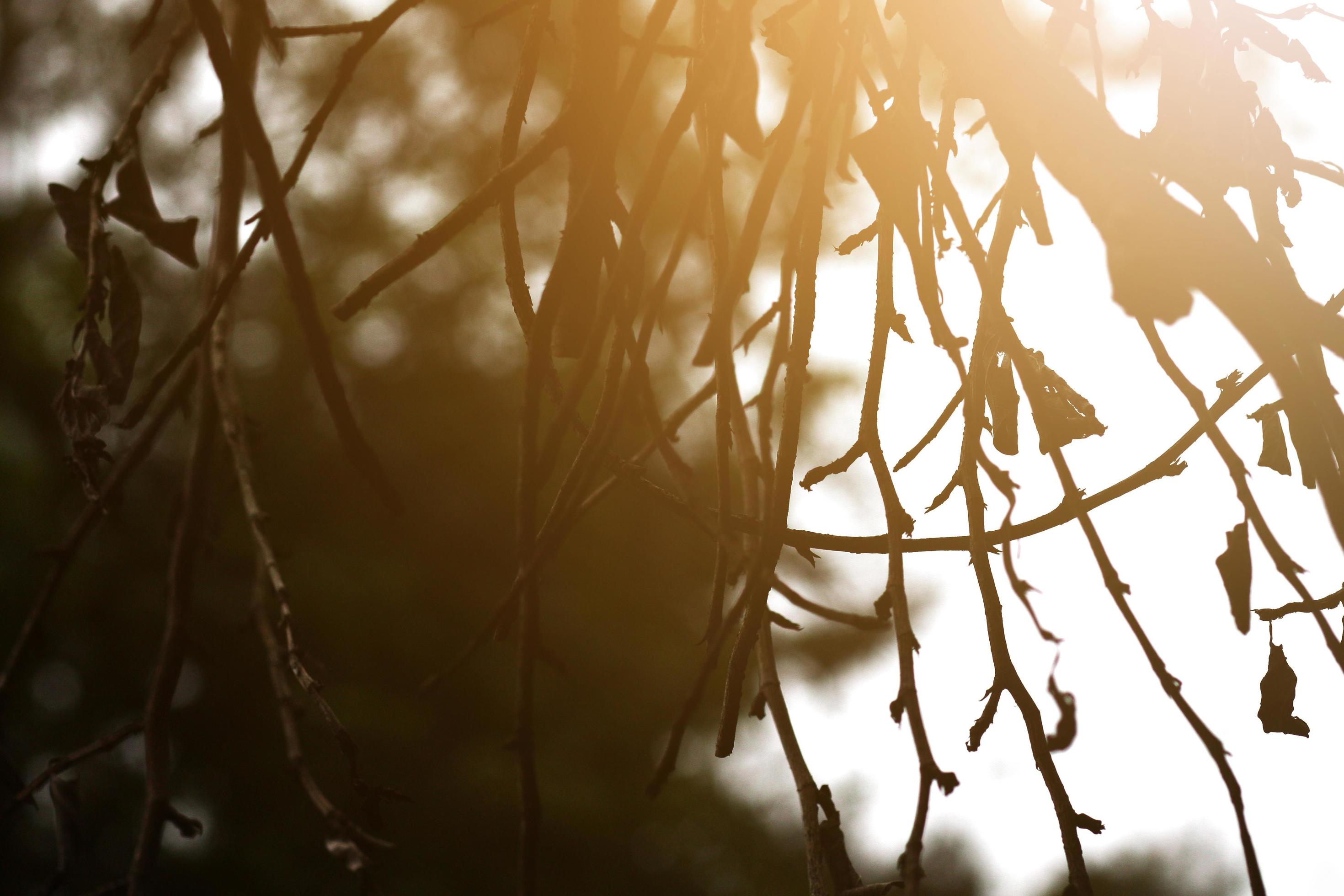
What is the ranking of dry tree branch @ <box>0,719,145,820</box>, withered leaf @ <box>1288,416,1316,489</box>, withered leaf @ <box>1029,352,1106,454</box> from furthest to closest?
dry tree branch @ <box>0,719,145,820</box>, withered leaf @ <box>1029,352,1106,454</box>, withered leaf @ <box>1288,416,1316,489</box>

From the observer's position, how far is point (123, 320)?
1.87 feet

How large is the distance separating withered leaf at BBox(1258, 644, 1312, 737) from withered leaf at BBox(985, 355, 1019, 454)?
0.59 ft

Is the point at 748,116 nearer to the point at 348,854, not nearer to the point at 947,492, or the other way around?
the point at 947,492

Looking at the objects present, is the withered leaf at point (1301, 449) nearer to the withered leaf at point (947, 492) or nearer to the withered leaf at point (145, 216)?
the withered leaf at point (947, 492)

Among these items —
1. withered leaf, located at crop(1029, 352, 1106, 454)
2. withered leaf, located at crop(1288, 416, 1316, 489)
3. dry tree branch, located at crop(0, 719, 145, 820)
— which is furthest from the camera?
dry tree branch, located at crop(0, 719, 145, 820)

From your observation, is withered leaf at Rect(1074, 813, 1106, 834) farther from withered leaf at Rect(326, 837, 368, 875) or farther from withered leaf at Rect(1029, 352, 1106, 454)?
withered leaf at Rect(326, 837, 368, 875)

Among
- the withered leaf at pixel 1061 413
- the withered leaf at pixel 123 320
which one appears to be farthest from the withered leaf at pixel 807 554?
the withered leaf at pixel 123 320

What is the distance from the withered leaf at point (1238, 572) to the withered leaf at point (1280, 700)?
0.40 ft

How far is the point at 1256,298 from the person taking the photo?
0.35 m

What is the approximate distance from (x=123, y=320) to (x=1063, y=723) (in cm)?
57

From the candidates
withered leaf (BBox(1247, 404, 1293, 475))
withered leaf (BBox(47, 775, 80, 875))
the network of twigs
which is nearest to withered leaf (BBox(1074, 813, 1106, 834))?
the network of twigs

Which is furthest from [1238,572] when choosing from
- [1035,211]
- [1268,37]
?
[1268,37]

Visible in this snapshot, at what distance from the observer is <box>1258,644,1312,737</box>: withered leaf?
499mm

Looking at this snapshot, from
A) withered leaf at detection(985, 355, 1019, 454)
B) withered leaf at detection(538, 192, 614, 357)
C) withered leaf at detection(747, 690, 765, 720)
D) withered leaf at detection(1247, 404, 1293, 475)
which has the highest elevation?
withered leaf at detection(538, 192, 614, 357)
